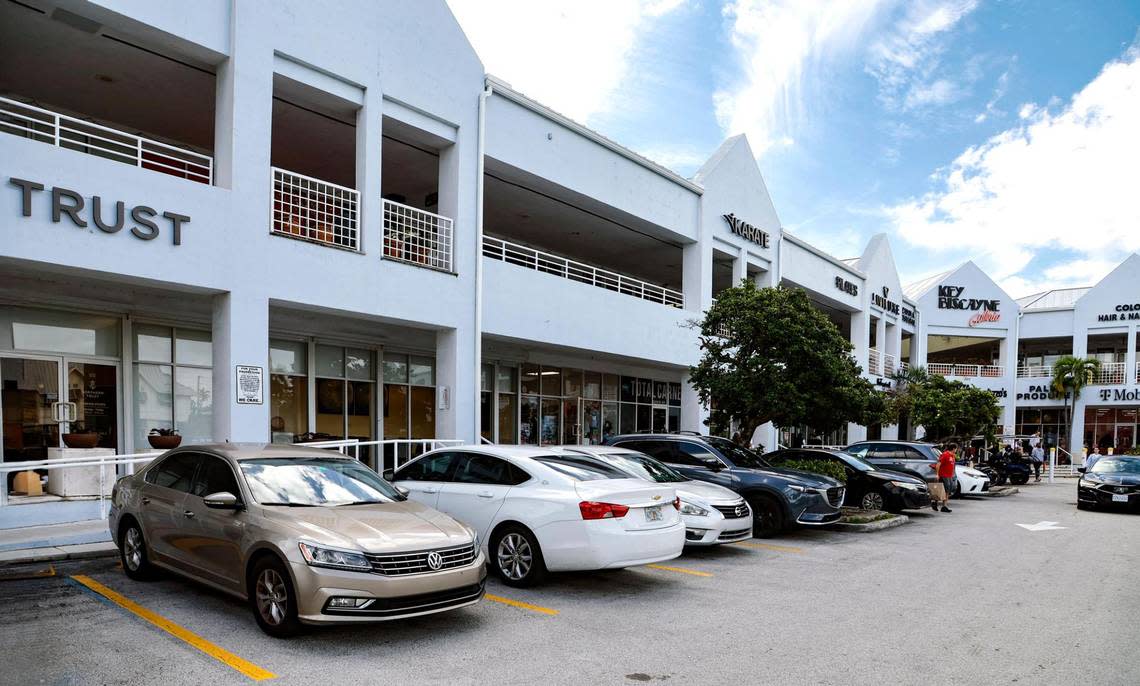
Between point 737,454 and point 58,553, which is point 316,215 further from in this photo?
point 737,454

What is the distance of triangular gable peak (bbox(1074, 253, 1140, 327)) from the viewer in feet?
145

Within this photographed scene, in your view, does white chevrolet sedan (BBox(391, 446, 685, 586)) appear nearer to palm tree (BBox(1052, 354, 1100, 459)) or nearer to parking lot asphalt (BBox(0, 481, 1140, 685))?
parking lot asphalt (BBox(0, 481, 1140, 685))

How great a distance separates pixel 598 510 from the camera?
7.99 meters

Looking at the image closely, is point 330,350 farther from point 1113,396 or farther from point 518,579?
point 1113,396

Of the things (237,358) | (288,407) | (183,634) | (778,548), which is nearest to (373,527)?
(183,634)

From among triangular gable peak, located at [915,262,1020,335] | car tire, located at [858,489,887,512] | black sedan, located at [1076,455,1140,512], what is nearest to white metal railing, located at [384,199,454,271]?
car tire, located at [858,489,887,512]

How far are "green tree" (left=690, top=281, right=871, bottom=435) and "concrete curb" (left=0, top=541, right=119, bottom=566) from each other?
38.2ft

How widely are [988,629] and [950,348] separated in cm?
5001

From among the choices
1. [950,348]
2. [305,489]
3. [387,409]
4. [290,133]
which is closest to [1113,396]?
[950,348]

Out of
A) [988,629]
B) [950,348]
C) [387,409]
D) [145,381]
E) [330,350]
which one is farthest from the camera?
[950,348]

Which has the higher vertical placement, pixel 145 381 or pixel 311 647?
pixel 145 381

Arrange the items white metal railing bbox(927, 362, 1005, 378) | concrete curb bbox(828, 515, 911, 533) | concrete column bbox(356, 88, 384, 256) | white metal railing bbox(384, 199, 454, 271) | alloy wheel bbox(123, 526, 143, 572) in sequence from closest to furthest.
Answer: alloy wheel bbox(123, 526, 143, 572)
concrete column bbox(356, 88, 384, 256)
concrete curb bbox(828, 515, 911, 533)
white metal railing bbox(384, 199, 454, 271)
white metal railing bbox(927, 362, 1005, 378)

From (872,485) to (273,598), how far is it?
13.5m

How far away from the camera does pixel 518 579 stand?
8.38 meters
